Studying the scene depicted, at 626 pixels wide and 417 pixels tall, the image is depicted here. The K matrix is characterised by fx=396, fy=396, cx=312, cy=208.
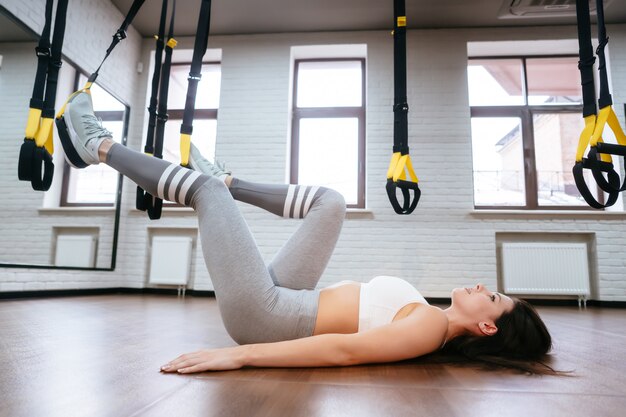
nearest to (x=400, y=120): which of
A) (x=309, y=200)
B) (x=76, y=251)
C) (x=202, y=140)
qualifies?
(x=309, y=200)

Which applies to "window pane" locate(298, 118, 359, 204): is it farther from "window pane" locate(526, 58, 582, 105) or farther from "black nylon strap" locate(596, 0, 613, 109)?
"black nylon strap" locate(596, 0, 613, 109)

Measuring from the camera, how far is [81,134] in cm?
159

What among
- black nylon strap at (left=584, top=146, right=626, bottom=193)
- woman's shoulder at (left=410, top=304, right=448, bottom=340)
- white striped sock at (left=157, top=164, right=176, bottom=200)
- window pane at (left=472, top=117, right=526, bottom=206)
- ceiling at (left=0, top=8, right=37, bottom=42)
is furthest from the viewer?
window pane at (left=472, top=117, right=526, bottom=206)

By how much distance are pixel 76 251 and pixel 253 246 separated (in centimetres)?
368

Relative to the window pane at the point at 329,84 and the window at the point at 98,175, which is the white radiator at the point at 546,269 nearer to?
the window pane at the point at 329,84

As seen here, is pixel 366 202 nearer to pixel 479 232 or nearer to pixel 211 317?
pixel 479 232

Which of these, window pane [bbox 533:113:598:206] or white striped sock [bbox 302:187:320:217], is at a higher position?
window pane [bbox 533:113:598:206]

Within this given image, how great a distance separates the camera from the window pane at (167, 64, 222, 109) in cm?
516

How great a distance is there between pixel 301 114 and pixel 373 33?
1.32 meters

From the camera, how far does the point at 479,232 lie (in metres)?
4.42

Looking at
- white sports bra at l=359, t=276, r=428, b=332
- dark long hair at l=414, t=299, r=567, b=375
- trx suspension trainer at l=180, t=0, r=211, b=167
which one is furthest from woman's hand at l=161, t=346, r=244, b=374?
trx suspension trainer at l=180, t=0, r=211, b=167

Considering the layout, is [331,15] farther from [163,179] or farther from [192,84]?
[163,179]

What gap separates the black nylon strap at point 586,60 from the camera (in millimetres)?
1734

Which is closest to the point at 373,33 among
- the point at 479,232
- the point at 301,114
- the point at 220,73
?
the point at 301,114
